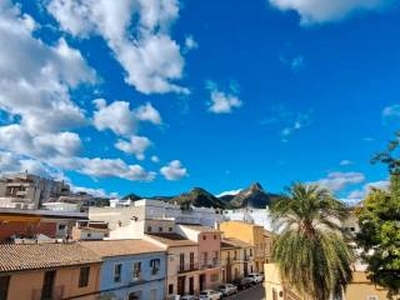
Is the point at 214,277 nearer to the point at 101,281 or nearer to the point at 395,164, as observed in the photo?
the point at 101,281

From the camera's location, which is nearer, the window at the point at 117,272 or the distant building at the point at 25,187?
the window at the point at 117,272

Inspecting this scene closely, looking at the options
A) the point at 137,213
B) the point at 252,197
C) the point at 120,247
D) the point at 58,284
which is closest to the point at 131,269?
the point at 120,247

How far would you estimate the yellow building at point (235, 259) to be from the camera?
172 feet

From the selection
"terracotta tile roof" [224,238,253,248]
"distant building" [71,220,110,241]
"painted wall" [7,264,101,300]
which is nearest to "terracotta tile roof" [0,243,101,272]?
"painted wall" [7,264,101,300]

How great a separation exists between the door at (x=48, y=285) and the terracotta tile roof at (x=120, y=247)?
215 inches

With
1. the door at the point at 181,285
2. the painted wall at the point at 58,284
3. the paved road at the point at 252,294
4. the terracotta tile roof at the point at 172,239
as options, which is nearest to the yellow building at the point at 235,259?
the paved road at the point at 252,294

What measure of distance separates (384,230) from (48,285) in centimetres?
2038

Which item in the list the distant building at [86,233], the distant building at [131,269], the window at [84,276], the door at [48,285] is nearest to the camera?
the door at [48,285]

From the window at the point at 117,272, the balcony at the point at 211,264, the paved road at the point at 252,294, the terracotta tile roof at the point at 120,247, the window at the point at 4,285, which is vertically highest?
the terracotta tile roof at the point at 120,247

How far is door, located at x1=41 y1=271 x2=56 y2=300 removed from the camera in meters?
24.9

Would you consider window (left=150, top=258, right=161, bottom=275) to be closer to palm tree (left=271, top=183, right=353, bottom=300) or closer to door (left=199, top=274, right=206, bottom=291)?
door (left=199, top=274, right=206, bottom=291)

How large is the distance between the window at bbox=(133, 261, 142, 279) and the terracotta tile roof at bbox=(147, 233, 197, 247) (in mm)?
5104

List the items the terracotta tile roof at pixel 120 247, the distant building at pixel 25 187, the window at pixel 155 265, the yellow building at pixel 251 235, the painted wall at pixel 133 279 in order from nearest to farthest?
the painted wall at pixel 133 279 → the terracotta tile roof at pixel 120 247 → the window at pixel 155 265 → the yellow building at pixel 251 235 → the distant building at pixel 25 187

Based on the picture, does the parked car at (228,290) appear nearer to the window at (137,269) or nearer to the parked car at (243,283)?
the parked car at (243,283)
